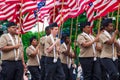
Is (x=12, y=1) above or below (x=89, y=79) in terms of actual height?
above

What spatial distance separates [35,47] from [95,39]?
516cm

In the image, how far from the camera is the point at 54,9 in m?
21.6

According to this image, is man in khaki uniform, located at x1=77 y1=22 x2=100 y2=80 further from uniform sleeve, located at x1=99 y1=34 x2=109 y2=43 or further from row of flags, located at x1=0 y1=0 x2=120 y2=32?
row of flags, located at x1=0 y1=0 x2=120 y2=32

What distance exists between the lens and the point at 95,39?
1823 cm

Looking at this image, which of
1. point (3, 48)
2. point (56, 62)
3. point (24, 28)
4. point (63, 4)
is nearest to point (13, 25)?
point (3, 48)

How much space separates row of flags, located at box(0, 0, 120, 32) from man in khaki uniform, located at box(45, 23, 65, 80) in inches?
42.7

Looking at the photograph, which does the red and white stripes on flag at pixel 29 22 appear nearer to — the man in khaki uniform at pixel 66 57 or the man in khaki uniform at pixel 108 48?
the man in khaki uniform at pixel 66 57

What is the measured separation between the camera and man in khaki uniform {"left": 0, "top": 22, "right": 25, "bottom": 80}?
57.6ft

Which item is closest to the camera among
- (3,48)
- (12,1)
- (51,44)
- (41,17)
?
(3,48)

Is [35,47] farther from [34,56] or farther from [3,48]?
[3,48]

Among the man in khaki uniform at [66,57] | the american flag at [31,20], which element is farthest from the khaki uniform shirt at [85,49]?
the american flag at [31,20]

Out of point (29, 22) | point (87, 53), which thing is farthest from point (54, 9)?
point (87, 53)

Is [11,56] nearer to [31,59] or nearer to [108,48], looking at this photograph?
[108,48]

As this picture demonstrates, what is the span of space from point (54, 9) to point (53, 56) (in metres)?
3.13
